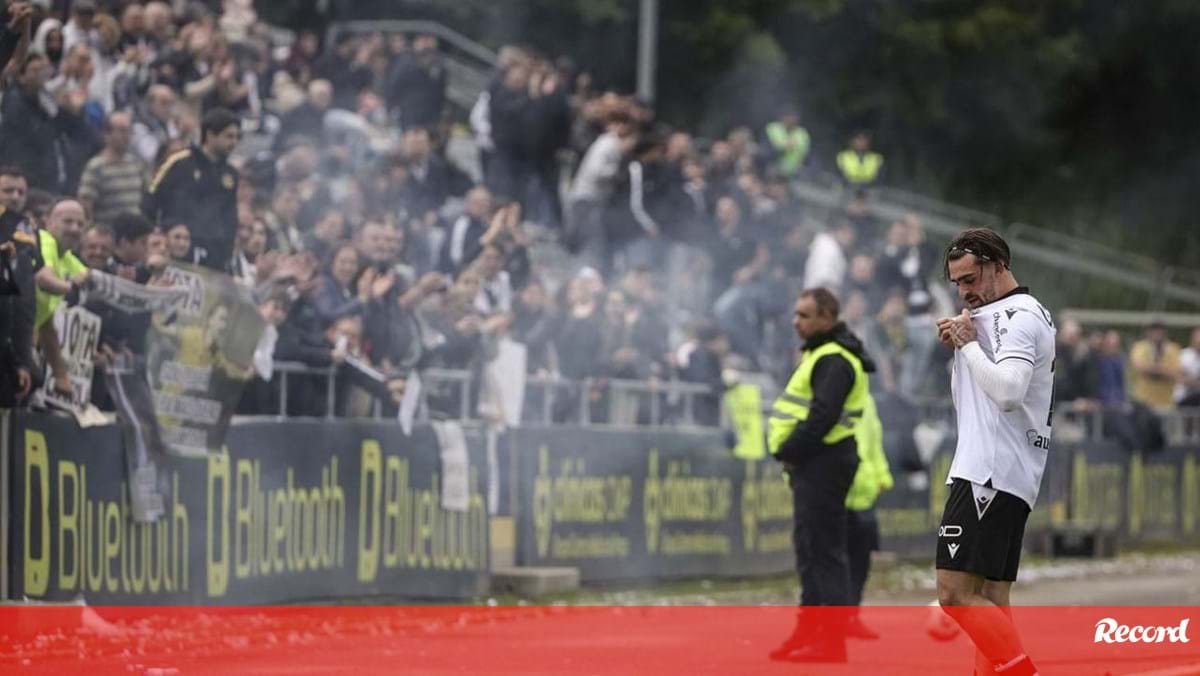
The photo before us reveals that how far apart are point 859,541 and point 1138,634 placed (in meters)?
2.23

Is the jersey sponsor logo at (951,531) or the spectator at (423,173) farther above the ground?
the spectator at (423,173)

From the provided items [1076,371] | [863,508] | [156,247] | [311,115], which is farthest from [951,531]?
[1076,371]

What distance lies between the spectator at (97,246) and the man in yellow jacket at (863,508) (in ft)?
14.2

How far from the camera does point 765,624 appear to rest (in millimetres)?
15172

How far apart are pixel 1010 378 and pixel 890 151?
30.7 meters

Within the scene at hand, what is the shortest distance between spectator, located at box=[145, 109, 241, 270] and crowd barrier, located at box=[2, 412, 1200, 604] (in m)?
1.15

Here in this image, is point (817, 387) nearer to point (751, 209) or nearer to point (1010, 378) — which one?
point (1010, 378)

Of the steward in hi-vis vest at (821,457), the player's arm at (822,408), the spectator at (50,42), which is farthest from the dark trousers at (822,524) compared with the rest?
the spectator at (50,42)

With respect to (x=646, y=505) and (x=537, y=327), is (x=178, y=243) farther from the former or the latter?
(x=646, y=505)

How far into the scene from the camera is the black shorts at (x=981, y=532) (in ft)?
29.8

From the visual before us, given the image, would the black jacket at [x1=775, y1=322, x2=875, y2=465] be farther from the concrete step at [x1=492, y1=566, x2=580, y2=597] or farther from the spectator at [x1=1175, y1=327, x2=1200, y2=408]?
the spectator at [x1=1175, y1=327, x2=1200, y2=408]

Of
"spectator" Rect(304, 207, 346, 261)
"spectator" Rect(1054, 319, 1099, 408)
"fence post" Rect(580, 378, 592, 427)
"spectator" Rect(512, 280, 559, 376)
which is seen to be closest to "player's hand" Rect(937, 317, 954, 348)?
"spectator" Rect(304, 207, 346, 261)

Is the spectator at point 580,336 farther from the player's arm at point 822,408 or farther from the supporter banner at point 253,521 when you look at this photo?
the player's arm at point 822,408

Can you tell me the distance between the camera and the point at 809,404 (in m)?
12.2
